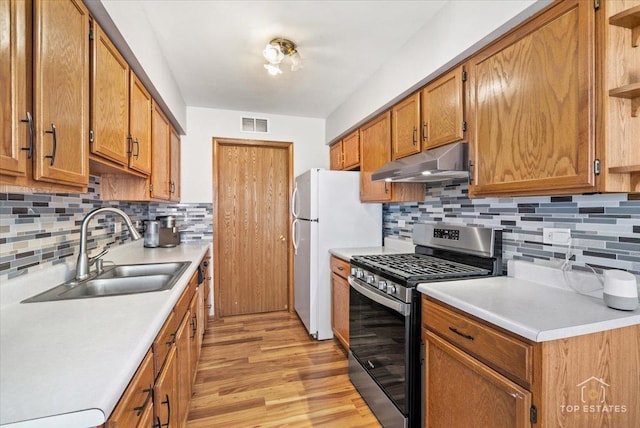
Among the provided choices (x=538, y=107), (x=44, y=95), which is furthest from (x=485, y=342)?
(x=44, y=95)

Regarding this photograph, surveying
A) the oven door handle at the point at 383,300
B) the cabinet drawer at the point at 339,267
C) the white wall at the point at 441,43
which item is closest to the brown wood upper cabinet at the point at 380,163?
the white wall at the point at 441,43

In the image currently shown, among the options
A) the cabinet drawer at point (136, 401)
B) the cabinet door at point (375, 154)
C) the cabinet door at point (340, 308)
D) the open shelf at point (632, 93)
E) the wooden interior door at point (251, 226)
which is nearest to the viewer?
the cabinet drawer at point (136, 401)

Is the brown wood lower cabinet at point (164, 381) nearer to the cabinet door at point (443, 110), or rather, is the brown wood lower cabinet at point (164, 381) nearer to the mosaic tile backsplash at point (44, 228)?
the mosaic tile backsplash at point (44, 228)

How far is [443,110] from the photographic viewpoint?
185 centimetres

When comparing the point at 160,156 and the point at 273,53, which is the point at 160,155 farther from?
the point at 273,53

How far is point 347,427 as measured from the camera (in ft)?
5.94

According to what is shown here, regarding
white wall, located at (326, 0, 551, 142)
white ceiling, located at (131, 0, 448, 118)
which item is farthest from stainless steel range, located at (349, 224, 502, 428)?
white ceiling, located at (131, 0, 448, 118)

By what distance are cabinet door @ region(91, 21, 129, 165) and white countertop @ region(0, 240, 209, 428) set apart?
65 cm

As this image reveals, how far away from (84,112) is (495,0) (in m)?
1.81

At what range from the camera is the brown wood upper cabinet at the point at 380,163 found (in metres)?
2.50

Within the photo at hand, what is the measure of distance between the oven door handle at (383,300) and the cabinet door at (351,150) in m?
1.31

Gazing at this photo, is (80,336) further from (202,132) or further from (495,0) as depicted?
(202,132)

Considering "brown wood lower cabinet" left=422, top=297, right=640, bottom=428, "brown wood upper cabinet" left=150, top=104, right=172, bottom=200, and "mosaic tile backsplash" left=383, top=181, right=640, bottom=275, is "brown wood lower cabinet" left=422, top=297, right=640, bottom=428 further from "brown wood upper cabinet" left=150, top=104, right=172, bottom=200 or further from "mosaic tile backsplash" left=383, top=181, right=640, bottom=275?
"brown wood upper cabinet" left=150, top=104, right=172, bottom=200

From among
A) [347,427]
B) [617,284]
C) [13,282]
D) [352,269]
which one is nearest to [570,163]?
[617,284]
